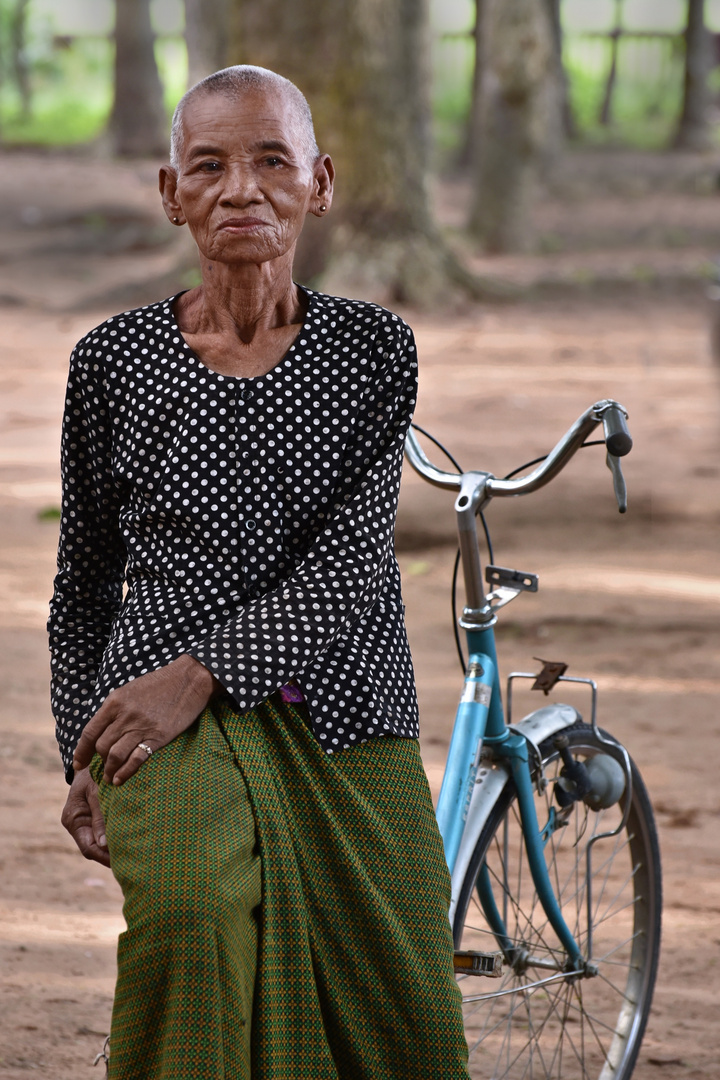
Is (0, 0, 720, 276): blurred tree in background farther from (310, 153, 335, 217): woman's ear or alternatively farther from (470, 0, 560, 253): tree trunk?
(310, 153, 335, 217): woman's ear

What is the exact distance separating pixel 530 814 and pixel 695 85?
81.0 ft

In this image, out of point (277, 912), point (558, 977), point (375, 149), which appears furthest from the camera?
point (375, 149)

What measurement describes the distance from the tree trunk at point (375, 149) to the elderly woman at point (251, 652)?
938 cm

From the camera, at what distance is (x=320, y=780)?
1.83 meters

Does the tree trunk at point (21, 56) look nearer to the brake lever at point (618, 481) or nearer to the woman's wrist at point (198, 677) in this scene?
the brake lever at point (618, 481)

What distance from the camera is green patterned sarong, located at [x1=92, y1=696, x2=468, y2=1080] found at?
159 cm

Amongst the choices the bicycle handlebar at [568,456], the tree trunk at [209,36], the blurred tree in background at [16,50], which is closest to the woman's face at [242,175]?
the bicycle handlebar at [568,456]

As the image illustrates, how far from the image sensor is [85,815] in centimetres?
187

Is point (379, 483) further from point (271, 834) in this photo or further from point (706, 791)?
point (706, 791)

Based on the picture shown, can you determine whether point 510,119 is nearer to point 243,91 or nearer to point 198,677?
point 243,91

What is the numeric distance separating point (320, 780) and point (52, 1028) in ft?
4.99

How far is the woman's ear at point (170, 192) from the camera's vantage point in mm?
1981

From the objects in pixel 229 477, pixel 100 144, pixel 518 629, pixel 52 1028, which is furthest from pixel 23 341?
pixel 100 144

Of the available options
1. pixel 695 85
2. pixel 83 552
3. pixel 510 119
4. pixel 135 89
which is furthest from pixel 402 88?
pixel 695 85
